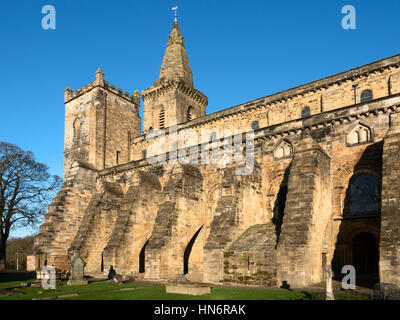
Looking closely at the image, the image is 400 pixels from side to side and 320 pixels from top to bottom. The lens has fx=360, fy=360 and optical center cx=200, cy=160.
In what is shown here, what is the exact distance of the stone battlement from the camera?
3553 centimetres

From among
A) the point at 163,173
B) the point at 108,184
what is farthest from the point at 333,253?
the point at 108,184

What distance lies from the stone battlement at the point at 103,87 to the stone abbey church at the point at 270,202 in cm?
519

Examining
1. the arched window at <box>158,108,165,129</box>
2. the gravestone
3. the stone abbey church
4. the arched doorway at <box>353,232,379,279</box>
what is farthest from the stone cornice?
the arched window at <box>158,108,165,129</box>

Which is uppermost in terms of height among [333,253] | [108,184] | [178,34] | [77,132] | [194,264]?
[178,34]

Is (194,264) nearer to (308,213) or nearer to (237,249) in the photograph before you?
(237,249)

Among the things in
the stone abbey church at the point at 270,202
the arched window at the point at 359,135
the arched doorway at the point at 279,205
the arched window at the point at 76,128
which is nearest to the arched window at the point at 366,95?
the stone abbey church at the point at 270,202

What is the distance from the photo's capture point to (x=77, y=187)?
3081cm

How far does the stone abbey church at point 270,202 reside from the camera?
15797mm

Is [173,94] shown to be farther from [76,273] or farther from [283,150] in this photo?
[76,273]

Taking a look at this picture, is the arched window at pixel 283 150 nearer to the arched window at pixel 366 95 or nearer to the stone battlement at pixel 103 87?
the arched window at pixel 366 95

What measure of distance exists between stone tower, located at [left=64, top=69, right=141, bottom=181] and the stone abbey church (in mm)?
678

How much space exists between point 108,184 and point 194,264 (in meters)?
10.2

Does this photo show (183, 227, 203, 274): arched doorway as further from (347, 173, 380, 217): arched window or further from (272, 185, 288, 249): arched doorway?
(347, 173, 380, 217): arched window

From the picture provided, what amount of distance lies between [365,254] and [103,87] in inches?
1100
